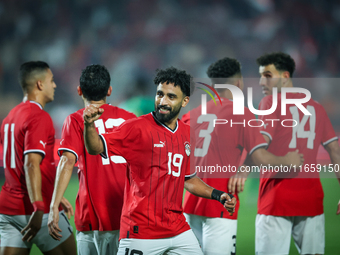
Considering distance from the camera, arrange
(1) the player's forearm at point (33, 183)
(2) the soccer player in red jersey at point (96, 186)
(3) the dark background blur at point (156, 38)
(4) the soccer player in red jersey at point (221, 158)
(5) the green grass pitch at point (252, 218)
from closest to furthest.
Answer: (2) the soccer player in red jersey at point (96, 186), (1) the player's forearm at point (33, 183), (4) the soccer player in red jersey at point (221, 158), (5) the green grass pitch at point (252, 218), (3) the dark background blur at point (156, 38)

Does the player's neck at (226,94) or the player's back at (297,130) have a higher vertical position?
the player's neck at (226,94)

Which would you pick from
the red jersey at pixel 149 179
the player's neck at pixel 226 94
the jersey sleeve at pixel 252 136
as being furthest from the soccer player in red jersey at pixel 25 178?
the jersey sleeve at pixel 252 136

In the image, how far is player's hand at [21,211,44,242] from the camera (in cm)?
280

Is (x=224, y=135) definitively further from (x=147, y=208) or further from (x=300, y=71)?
(x=300, y=71)

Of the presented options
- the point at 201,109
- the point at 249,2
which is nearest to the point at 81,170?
the point at 201,109

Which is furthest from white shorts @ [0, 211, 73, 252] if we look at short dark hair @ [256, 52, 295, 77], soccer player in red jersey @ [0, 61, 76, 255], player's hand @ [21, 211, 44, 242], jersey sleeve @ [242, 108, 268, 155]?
short dark hair @ [256, 52, 295, 77]

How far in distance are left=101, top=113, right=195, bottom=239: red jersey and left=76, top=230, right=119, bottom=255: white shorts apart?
56 centimetres

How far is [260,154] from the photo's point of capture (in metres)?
3.16

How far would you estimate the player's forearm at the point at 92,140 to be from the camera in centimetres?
195

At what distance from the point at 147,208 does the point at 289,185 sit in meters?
1.72

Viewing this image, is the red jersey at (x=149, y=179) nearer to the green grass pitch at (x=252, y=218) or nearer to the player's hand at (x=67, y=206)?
the player's hand at (x=67, y=206)

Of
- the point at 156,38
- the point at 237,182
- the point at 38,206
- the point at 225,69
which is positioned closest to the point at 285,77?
the point at 225,69

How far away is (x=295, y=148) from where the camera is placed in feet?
11.2

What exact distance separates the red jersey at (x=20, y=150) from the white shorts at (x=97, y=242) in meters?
0.51
